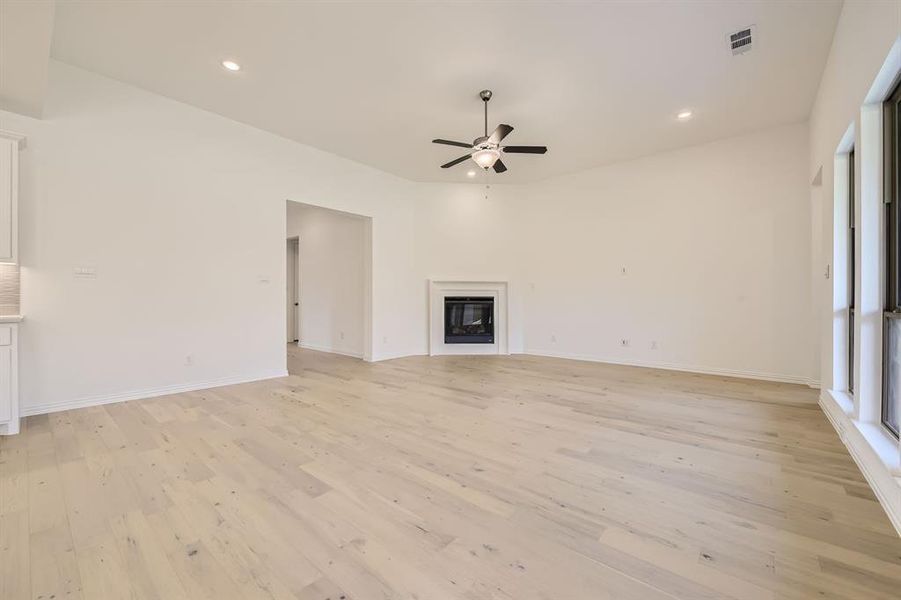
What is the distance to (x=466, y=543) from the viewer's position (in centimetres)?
162

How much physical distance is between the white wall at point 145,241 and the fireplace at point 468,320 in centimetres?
293

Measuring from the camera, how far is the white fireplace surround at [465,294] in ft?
22.1

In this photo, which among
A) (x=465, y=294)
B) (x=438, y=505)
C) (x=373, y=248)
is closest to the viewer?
(x=438, y=505)

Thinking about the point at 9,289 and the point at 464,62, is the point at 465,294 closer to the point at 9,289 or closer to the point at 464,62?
the point at 464,62

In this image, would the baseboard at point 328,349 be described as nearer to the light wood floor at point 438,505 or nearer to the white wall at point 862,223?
the light wood floor at point 438,505

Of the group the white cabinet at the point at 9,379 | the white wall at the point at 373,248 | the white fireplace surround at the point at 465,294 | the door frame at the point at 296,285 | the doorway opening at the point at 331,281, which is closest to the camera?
the white cabinet at the point at 9,379

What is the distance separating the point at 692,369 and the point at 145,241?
273 inches

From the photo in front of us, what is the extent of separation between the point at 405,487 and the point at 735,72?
14.7ft

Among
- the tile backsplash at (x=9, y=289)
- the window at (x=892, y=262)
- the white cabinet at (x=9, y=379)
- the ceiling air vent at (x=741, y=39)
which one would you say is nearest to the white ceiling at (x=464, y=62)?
the ceiling air vent at (x=741, y=39)

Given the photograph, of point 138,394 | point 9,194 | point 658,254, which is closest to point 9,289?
point 9,194

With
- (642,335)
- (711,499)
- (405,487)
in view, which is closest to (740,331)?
(642,335)

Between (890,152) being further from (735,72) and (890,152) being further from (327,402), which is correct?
(327,402)

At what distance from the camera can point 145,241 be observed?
3.81m

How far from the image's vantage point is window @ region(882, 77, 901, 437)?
217 centimetres
